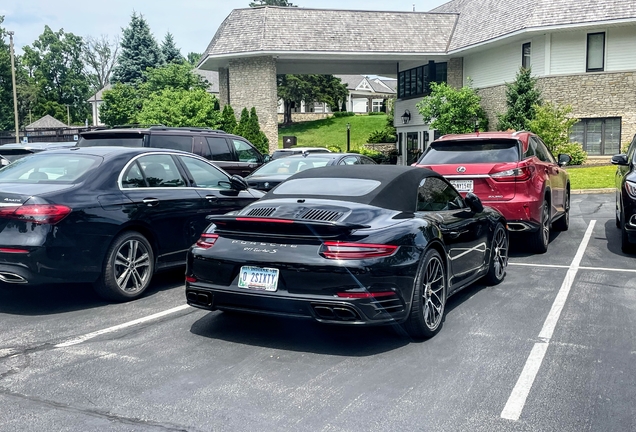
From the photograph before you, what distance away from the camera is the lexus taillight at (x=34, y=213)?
6.13m

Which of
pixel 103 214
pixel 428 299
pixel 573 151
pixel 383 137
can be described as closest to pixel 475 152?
pixel 428 299

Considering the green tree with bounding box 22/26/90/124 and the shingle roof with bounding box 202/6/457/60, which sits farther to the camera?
the green tree with bounding box 22/26/90/124

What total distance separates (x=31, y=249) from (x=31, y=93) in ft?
318

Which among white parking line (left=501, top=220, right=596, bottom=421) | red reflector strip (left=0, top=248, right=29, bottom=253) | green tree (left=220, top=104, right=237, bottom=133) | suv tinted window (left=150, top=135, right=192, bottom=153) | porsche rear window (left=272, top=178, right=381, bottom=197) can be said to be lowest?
white parking line (left=501, top=220, right=596, bottom=421)

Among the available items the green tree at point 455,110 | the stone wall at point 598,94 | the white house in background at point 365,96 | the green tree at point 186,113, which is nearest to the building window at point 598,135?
the stone wall at point 598,94

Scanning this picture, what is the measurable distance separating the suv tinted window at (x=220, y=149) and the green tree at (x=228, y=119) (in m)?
20.5

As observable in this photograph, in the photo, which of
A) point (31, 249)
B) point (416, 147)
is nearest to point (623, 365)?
point (31, 249)

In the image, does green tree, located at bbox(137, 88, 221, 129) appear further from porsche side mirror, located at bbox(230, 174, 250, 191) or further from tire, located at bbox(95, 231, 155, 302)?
tire, located at bbox(95, 231, 155, 302)

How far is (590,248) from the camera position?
1020 cm

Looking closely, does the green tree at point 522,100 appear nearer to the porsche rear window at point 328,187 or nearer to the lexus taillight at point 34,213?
the porsche rear window at point 328,187

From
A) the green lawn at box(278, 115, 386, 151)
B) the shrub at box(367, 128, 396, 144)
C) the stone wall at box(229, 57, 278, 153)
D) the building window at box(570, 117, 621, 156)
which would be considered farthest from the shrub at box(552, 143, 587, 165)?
the green lawn at box(278, 115, 386, 151)

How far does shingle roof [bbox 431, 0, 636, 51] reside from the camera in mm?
26656

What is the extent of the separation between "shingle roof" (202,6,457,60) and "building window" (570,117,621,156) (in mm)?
9737

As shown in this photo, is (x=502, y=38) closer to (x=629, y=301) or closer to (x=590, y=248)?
(x=590, y=248)
